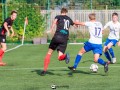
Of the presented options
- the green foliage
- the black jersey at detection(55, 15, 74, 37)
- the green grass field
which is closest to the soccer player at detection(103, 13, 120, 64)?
the green grass field

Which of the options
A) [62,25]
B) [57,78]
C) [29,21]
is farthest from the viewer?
[29,21]

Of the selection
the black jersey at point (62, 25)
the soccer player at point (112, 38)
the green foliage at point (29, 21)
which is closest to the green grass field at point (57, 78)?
the soccer player at point (112, 38)

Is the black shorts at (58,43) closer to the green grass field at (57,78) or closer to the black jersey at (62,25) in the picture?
the black jersey at (62,25)

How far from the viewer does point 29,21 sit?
1275 inches

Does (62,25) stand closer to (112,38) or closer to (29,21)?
(112,38)

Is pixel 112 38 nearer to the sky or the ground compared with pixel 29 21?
nearer to the sky

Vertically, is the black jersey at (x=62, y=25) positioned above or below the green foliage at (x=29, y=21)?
above

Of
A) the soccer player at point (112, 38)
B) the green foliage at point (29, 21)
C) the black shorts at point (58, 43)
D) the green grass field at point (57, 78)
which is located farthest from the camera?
the green foliage at point (29, 21)

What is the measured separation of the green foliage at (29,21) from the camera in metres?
32.0

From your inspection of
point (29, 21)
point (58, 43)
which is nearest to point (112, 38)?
point (58, 43)

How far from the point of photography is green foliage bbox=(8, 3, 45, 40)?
3203cm

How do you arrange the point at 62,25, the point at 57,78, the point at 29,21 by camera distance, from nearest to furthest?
the point at 57,78 → the point at 62,25 → the point at 29,21

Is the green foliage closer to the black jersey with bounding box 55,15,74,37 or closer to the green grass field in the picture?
the green grass field

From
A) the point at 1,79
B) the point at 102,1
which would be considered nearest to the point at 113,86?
the point at 1,79
